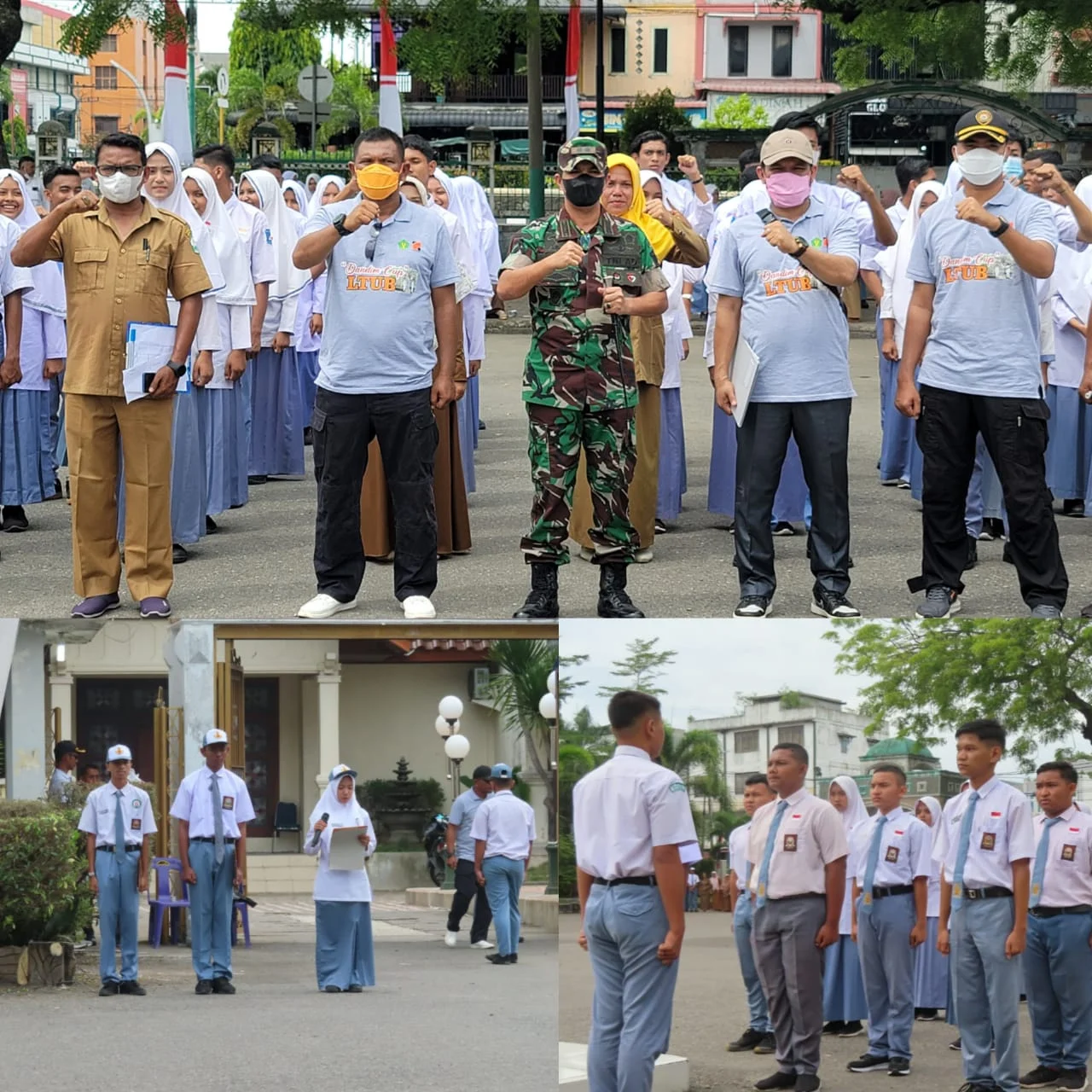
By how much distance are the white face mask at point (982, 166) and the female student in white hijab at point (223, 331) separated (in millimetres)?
4202

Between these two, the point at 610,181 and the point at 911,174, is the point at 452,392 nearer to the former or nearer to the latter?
the point at 610,181

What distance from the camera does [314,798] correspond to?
246 inches

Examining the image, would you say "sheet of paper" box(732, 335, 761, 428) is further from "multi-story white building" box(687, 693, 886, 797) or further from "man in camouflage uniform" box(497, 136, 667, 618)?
"multi-story white building" box(687, 693, 886, 797)

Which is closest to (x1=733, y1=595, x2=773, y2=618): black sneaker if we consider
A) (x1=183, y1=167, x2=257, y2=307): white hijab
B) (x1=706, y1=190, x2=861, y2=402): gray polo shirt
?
(x1=706, y1=190, x2=861, y2=402): gray polo shirt

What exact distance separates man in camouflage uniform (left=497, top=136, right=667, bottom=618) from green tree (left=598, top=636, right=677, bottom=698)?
2.94 metres

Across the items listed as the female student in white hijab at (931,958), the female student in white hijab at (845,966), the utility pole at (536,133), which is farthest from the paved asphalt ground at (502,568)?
the utility pole at (536,133)

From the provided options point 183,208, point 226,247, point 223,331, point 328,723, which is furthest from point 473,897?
point 226,247

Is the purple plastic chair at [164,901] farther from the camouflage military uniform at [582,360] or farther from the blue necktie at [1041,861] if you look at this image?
the blue necktie at [1041,861]

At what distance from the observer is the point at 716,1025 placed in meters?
4.14

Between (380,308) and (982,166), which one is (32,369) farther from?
(982,166)

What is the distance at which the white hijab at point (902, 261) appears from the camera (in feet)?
33.2

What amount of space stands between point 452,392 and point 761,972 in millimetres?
4045

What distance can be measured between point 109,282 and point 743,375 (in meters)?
2.57

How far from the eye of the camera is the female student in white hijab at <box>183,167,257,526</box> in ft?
33.4
